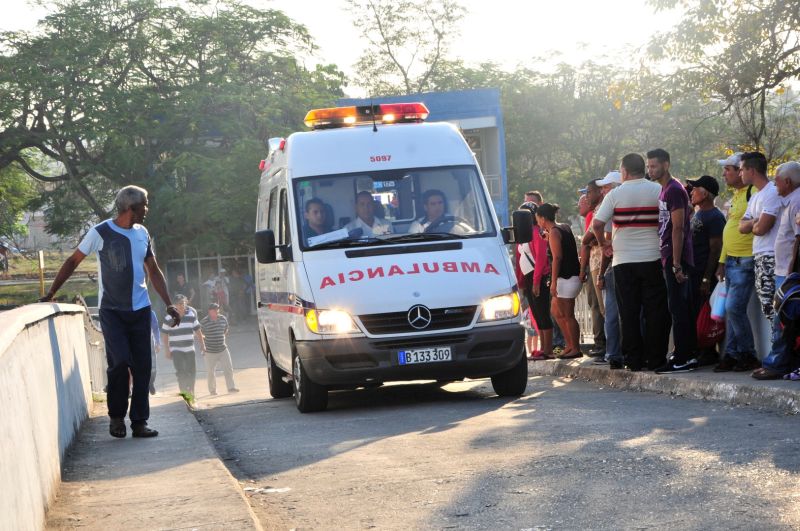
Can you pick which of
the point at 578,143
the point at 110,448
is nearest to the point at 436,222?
the point at 110,448

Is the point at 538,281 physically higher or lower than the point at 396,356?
higher

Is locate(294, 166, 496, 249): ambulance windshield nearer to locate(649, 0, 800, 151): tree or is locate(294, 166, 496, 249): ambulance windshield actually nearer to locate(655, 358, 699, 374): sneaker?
locate(655, 358, 699, 374): sneaker

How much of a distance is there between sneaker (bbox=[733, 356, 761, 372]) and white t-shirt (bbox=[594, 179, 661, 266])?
1.24 metres

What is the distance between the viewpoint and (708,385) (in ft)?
33.7

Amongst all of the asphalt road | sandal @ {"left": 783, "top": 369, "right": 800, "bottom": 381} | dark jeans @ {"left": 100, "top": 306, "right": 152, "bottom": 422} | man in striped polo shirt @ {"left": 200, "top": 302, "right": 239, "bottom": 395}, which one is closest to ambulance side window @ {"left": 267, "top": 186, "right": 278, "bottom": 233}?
the asphalt road

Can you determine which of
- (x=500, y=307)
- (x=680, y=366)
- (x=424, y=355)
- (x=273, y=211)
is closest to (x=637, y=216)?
(x=680, y=366)

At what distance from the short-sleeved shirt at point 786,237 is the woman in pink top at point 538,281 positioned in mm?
4928

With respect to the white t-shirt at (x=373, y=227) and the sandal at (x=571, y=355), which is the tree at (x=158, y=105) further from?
the white t-shirt at (x=373, y=227)

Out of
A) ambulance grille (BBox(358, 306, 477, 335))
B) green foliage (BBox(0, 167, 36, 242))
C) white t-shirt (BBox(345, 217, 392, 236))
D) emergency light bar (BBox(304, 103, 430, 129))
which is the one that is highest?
green foliage (BBox(0, 167, 36, 242))

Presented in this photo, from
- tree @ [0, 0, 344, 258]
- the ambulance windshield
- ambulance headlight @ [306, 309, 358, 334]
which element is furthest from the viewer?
tree @ [0, 0, 344, 258]

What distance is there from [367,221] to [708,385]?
130 inches

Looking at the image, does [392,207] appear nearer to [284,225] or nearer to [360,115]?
[284,225]

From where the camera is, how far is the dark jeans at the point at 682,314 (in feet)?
37.0

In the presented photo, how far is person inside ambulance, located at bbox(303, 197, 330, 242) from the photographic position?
11.2m
